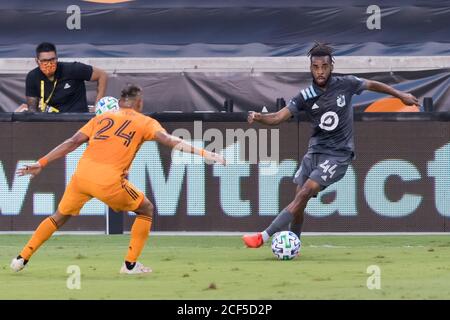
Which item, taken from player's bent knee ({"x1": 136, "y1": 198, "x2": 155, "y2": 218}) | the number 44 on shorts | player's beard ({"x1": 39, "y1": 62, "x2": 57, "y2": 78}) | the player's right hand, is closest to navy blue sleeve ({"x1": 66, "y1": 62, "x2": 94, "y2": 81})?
player's beard ({"x1": 39, "y1": 62, "x2": 57, "y2": 78})

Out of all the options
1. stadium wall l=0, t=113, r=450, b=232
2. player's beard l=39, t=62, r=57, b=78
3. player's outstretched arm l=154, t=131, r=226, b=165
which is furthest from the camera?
player's beard l=39, t=62, r=57, b=78

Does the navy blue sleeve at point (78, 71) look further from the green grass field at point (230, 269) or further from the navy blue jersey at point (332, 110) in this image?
the navy blue jersey at point (332, 110)

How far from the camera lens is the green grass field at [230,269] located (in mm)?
10930

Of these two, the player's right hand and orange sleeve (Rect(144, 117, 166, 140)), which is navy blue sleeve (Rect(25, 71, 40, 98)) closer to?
the player's right hand

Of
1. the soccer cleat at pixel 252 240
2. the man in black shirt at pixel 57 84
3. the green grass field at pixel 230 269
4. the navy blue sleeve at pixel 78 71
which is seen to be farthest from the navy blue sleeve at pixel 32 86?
the soccer cleat at pixel 252 240

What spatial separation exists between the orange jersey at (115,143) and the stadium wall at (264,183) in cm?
546

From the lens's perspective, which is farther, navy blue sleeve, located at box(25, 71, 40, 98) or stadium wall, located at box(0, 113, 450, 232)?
navy blue sleeve, located at box(25, 71, 40, 98)

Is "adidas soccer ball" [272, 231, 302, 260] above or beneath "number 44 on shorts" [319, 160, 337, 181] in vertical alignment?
beneath

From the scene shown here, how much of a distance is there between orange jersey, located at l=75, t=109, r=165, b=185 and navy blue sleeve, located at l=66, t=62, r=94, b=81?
5936 millimetres

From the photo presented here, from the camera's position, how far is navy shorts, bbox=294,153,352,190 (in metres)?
14.6

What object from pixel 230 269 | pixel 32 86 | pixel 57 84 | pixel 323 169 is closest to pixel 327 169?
pixel 323 169

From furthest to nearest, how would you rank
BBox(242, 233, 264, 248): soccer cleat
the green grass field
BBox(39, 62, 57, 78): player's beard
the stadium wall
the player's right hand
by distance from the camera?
BBox(39, 62, 57, 78): player's beard → the stadium wall → BBox(242, 233, 264, 248): soccer cleat → the player's right hand → the green grass field

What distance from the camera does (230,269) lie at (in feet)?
43.1

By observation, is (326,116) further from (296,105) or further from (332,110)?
(296,105)
